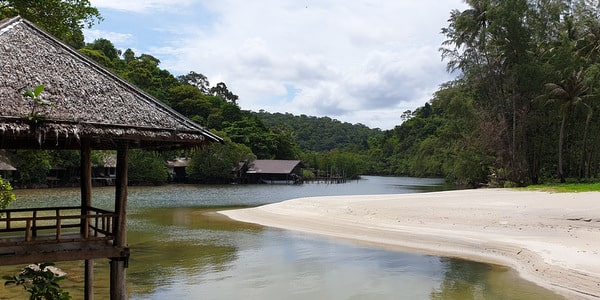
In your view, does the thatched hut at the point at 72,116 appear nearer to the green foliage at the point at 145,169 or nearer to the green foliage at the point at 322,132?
the green foliage at the point at 145,169

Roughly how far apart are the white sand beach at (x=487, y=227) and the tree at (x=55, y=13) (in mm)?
12213

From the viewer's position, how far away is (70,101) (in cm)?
686

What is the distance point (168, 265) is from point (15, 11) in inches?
319

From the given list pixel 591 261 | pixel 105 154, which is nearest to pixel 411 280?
pixel 591 261

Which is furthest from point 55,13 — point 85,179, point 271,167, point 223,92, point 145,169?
point 223,92

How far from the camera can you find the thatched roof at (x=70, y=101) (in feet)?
20.9

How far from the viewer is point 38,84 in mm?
6793

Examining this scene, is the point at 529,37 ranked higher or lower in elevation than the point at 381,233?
higher

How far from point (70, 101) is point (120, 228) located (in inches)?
82.3

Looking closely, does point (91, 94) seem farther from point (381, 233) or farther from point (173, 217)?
point (173, 217)

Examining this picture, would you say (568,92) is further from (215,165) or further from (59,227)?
(215,165)

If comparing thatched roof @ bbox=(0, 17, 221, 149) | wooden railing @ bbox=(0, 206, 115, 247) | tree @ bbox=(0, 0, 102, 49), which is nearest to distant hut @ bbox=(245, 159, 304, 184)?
tree @ bbox=(0, 0, 102, 49)

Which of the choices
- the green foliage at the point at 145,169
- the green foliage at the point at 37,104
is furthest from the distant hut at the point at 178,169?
the green foliage at the point at 37,104

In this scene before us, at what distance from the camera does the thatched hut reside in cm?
641
